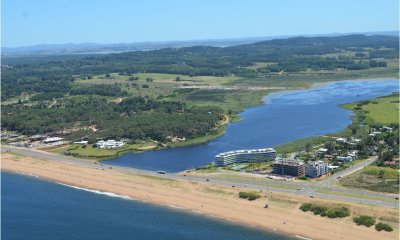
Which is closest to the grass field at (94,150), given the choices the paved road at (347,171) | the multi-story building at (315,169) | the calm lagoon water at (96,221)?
the calm lagoon water at (96,221)

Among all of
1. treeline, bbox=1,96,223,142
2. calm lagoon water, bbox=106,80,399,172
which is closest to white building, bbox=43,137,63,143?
treeline, bbox=1,96,223,142

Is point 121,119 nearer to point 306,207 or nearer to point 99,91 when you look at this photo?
point 99,91

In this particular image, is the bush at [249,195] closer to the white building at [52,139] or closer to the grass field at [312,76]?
the white building at [52,139]

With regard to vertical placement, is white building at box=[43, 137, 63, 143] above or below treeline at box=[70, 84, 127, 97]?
below

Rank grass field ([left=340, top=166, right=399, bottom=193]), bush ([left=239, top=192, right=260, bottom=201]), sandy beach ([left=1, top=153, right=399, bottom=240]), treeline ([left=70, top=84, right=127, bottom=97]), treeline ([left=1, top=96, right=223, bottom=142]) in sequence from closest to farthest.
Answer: sandy beach ([left=1, top=153, right=399, bottom=240]), bush ([left=239, top=192, right=260, bottom=201]), grass field ([left=340, top=166, right=399, bottom=193]), treeline ([left=1, top=96, right=223, bottom=142]), treeline ([left=70, top=84, right=127, bottom=97])

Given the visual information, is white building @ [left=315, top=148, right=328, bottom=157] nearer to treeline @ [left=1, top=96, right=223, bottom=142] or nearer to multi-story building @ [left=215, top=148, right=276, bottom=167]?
multi-story building @ [left=215, top=148, right=276, bottom=167]

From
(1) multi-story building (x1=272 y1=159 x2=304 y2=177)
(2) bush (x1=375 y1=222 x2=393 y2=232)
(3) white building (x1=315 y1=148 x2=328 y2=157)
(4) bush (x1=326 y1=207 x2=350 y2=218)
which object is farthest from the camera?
(3) white building (x1=315 y1=148 x2=328 y2=157)

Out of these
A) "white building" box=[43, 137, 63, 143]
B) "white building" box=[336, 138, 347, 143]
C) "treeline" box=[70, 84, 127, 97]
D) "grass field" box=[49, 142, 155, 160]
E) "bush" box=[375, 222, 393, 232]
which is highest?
"treeline" box=[70, 84, 127, 97]

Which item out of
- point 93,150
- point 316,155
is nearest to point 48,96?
point 93,150
